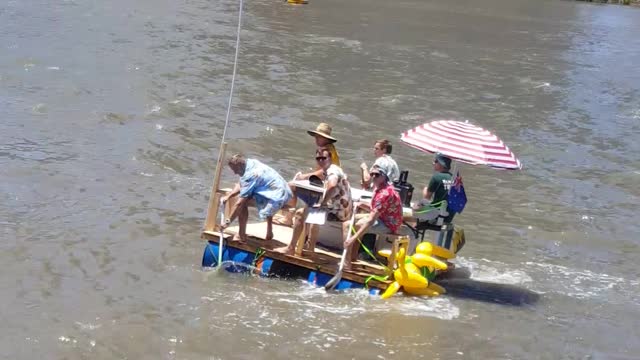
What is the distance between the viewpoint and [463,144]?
10477mm

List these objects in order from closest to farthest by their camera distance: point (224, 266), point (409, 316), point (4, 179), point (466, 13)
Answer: point (409, 316) < point (224, 266) < point (4, 179) < point (466, 13)

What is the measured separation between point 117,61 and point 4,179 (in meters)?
10.6

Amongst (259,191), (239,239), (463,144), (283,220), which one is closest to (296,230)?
(259,191)

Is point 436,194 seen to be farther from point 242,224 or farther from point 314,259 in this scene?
point 242,224

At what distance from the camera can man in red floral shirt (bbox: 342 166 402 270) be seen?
10055 mm

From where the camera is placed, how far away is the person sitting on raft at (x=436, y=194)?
10.8m

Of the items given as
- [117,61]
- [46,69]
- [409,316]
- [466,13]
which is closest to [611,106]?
[117,61]

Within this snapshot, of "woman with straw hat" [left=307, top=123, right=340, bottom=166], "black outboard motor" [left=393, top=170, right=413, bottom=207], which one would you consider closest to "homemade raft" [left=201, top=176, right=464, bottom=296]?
"black outboard motor" [left=393, top=170, right=413, bottom=207]

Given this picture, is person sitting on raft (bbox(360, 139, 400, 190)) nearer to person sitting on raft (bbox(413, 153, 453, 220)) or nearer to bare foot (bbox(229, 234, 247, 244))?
person sitting on raft (bbox(413, 153, 453, 220))

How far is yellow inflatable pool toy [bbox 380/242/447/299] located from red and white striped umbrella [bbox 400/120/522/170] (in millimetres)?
1126

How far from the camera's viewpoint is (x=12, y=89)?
19547 mm

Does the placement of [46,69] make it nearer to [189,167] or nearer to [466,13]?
[189,167]

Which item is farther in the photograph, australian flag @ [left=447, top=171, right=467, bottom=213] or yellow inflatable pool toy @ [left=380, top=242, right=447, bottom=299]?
australian flag @ [left=447, top=171, right=467, bottom=213]

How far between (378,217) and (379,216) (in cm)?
2
